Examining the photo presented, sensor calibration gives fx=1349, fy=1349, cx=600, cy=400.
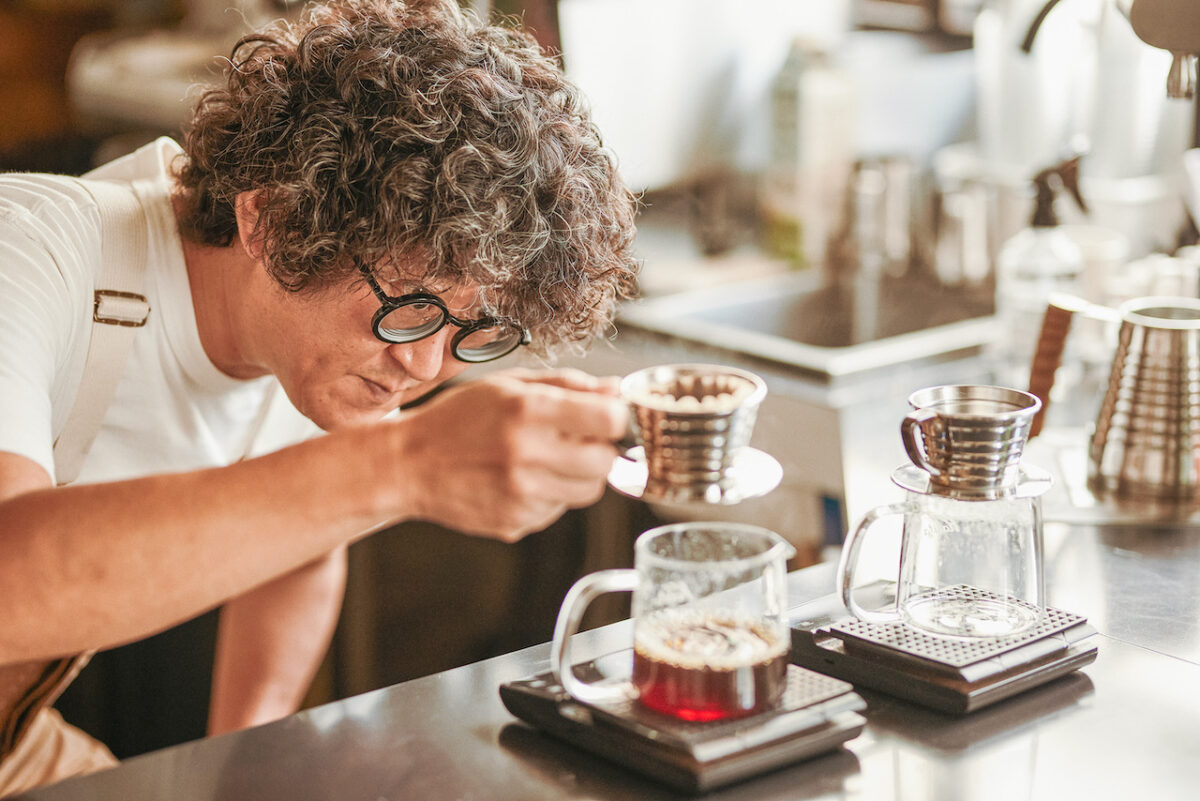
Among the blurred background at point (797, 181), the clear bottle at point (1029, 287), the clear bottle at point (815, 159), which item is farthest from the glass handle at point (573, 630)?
the clear bottle at point (815, 159)

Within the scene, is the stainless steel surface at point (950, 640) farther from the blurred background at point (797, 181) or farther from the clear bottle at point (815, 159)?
the clear bottle at point (815, 159)

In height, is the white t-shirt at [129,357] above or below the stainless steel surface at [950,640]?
above

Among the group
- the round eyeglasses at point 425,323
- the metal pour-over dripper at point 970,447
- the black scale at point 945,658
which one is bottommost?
the black scale at point 945,658

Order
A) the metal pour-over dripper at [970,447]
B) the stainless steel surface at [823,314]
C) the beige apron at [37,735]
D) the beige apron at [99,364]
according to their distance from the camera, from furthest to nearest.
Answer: the stainless steel surface at [823,314] → the beige apron at [37,735] → the beige apron at [99,364] → the metal pour-over dripper at [970,447]

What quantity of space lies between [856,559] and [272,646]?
1006 millimetres

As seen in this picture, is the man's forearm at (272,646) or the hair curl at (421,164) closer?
the hair curl at (421,164)

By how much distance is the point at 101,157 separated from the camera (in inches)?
171

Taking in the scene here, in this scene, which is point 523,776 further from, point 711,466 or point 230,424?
point 230,424

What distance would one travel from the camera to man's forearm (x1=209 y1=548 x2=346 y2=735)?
6.19 feet

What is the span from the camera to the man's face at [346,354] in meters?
1.38

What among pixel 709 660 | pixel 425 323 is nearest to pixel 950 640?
pixel 709 660

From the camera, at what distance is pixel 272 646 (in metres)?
1.89

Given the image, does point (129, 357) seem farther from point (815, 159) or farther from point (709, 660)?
point (815, 159)

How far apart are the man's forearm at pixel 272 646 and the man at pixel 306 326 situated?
216mm
